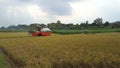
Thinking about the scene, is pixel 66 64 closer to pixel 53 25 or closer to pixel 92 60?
pixel 92 60

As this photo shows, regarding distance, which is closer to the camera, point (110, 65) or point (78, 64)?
point (110, 65)

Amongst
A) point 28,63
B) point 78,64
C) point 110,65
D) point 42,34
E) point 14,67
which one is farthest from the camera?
point 42,34

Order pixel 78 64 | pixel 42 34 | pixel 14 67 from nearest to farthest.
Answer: pixel 78 64
pixel 14 67
pixel 42 34

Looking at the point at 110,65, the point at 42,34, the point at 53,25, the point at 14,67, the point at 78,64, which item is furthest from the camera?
the point at 53,25

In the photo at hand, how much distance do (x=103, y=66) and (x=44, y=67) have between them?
2.57 metres

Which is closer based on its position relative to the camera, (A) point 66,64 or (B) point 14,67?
(A) point 66,64

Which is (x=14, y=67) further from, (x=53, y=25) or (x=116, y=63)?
(x=53, y=25)

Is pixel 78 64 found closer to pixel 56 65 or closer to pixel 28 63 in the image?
pixel 56 65

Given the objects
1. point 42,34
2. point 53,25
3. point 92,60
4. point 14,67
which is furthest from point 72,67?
point 53,25

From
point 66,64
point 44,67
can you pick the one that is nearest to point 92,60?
point 66,64

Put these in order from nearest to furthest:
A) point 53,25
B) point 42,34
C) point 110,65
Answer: point 110,65 < point 42,34 < point 53,25

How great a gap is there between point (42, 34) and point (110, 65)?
136 feet

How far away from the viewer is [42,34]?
170ft

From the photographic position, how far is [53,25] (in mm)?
125812
